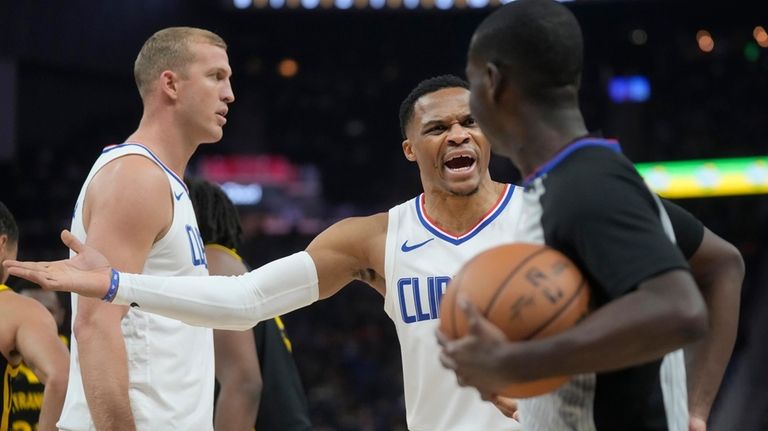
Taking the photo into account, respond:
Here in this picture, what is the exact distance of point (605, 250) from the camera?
2131 millimetres

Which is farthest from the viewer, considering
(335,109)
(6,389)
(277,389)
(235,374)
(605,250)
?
(335,109)

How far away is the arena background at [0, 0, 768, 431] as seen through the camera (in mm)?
17078

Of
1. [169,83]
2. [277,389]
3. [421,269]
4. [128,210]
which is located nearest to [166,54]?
[169,83]

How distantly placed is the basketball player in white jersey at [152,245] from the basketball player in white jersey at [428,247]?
54 cm

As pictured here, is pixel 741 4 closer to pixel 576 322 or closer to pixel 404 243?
pixel 404 243

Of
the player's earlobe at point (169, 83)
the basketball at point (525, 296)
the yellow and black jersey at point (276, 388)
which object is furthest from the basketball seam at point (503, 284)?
the yellow and black jersey at point (276, 388)

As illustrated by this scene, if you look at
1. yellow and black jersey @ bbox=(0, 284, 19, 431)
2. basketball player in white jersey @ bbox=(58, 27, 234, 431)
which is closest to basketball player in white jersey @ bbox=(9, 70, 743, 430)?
basketball player in white jersey @ bbox=(58, 27, 234, 431)

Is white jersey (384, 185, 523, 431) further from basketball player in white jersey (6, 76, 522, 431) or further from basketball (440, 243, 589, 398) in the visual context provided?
A: basketball (440, 243, 589, 398)

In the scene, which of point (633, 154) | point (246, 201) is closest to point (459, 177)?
point (633, 154)

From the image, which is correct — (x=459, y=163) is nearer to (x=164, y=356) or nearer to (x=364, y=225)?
(x=364, y=225)

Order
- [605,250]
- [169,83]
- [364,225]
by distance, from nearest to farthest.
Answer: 1. [605,250]
2. [364,225]
3. [169,83]

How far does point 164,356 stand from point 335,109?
64.5ft

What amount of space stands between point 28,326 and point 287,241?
678 inches

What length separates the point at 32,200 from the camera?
18844 mm
